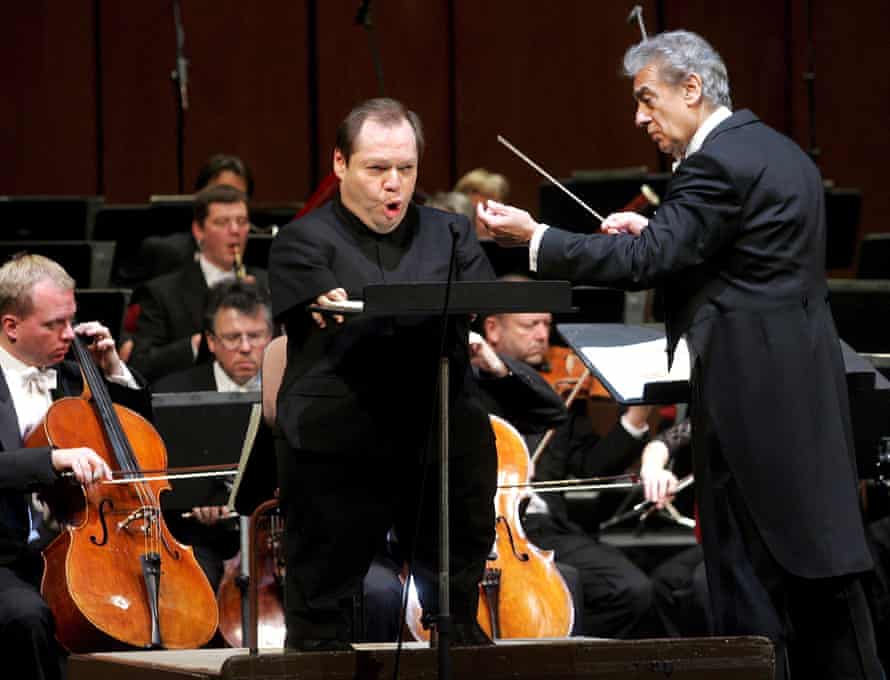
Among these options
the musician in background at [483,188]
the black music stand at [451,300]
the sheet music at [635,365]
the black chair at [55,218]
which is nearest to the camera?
the black music stand at [451,300]

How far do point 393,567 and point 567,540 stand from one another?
0.81 meters

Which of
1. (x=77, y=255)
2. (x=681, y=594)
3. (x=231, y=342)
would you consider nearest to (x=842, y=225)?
(x=681, y=594)

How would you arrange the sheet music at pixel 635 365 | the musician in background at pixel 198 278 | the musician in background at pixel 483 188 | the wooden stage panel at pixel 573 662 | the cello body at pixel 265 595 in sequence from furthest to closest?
the musician in background at pixel 483 188, the musician in background at pixel 198 278, the cello body at pixel 265 595, the sheet music at pixel 635 365, the wooden stage panel at pixel 573 662

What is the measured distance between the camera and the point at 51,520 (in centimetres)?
379

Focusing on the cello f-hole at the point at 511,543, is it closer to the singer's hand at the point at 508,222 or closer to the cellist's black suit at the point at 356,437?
the cellist's black suit at the point at 356,437

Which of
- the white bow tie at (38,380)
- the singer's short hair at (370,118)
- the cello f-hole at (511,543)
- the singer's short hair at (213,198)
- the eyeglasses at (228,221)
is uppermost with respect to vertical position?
the singer's short hair at (370,118)

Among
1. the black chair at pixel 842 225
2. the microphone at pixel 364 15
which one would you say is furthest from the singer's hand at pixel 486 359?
the microphone at pixel 364 15

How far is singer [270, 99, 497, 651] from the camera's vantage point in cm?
271

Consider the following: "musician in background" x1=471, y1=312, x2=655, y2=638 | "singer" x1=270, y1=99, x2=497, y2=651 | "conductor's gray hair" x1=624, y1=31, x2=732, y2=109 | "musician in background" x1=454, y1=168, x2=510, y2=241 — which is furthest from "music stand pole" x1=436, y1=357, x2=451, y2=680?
"musician in background" x1=454, y1=168, x2=510, y2=241

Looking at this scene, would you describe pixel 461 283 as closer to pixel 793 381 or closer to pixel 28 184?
pixel 793 381

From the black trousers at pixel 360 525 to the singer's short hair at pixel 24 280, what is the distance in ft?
4.35

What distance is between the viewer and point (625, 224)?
9.47 ft

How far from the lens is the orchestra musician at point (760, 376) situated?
105 inches

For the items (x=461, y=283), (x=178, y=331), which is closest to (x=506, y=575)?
(x=461, y=283)
